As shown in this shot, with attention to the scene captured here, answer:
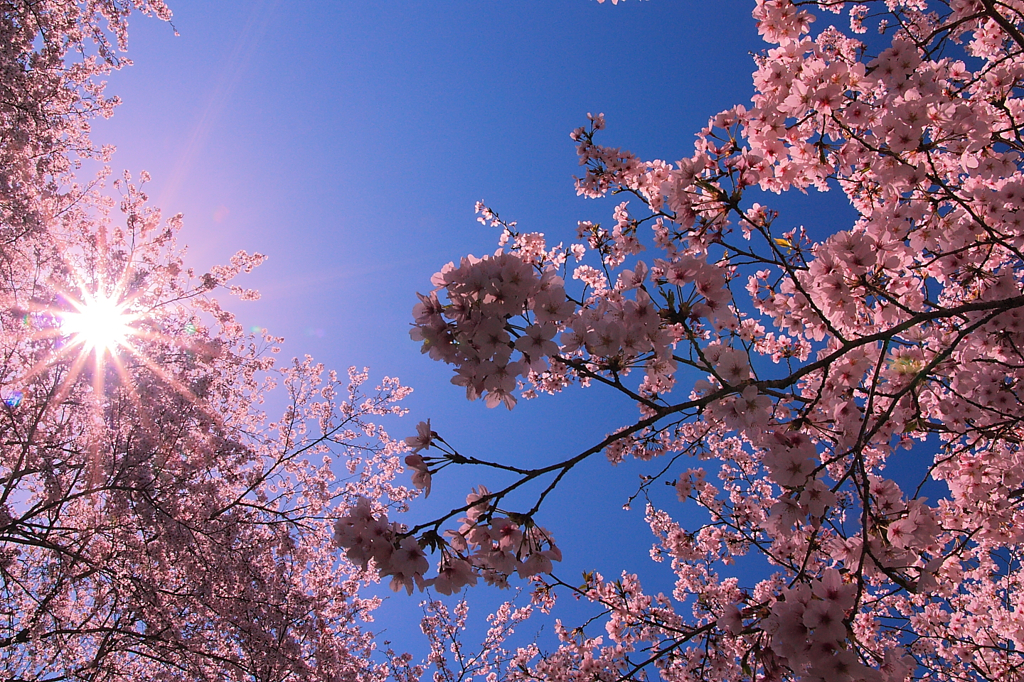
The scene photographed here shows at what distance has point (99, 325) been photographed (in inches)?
264

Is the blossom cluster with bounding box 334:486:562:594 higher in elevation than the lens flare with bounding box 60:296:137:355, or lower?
lower

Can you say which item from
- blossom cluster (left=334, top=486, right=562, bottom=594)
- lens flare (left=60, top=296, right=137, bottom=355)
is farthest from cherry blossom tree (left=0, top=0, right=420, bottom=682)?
blossom cluster (left=334, top=486, right=562, bottom=594)

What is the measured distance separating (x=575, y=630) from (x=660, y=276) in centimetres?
370

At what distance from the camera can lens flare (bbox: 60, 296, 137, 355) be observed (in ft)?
20.6

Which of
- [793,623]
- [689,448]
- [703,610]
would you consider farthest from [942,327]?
[703,610]

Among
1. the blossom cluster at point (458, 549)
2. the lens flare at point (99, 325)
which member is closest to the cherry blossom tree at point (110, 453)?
the lens flare at point (99, 325)

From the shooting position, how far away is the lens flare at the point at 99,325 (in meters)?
6.28

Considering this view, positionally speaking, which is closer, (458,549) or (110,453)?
(458,549)

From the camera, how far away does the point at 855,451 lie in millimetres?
1915

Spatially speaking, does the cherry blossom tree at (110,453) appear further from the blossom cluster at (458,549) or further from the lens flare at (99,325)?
the blossom cluster at (458,549)

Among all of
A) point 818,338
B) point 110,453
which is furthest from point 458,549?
point 110,453

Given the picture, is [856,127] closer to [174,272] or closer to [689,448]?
[689,448]

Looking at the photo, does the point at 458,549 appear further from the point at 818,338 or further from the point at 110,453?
the point at 110,453

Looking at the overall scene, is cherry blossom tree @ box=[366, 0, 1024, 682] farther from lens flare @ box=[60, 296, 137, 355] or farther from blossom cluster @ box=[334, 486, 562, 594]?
lens flare @ box=[60, 296, 137, 355]
